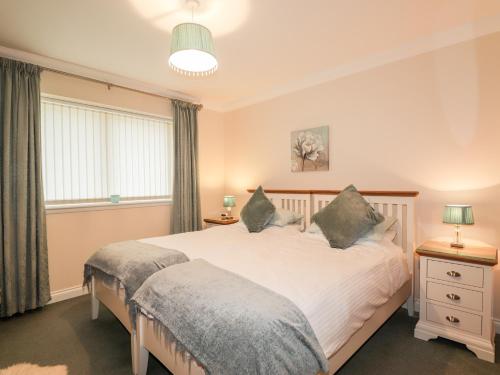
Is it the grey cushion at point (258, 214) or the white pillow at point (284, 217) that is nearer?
the grey cushion at point (258, 214)

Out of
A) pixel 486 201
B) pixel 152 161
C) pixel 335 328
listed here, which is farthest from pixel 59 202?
pixel 486 201

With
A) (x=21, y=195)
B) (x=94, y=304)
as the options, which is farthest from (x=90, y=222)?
(x=94, y=304)

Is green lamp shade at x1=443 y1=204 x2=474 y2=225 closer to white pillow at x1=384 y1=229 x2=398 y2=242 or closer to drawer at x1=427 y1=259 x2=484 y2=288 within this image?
drawer at x1=427 y1=259 x2=484 y2=288

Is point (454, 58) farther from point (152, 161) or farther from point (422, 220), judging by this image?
point (152, 161)

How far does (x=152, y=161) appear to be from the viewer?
→ 3.83m

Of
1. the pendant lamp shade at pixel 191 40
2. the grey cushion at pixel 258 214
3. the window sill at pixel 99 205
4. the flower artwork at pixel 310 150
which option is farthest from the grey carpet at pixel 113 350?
the pendant lamp shade at pixel 191 40

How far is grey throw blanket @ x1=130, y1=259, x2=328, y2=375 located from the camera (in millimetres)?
1116

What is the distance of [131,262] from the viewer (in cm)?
198

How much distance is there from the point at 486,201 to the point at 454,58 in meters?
1.33

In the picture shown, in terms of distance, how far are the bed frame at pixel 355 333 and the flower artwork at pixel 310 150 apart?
1.15ft

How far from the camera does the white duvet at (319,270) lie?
1461mm

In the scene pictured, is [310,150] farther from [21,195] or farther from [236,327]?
[21,195]

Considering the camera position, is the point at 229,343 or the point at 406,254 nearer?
the point at 229,343

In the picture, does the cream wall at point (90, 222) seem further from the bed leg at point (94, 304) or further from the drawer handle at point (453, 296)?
the drawer handle at point (453, 296)
